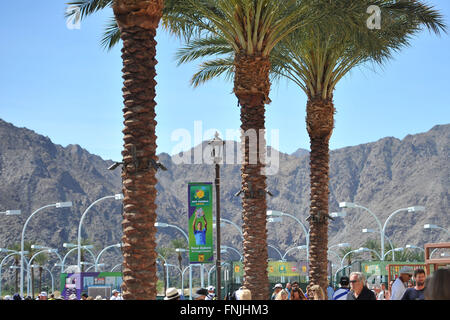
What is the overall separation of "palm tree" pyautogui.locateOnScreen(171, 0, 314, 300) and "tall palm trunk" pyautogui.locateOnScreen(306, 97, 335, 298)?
136 inches

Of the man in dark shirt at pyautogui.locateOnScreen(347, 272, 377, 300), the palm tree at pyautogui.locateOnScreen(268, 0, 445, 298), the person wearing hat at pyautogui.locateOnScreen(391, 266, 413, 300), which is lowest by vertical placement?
the person wearing hat at pyautogui.locateOnScreen(391, 266, 413, 300)

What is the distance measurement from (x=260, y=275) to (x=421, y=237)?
5708 inches

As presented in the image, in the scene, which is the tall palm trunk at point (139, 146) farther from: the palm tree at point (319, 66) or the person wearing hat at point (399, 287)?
the palm tree at point (319, 66)

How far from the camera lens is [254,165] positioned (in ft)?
55.2

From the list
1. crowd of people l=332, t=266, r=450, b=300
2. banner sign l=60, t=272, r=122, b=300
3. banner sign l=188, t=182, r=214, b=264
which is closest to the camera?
crowd of people l=332, t=266, r=450, b=300

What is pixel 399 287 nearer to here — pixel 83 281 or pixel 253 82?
Answer: pixel 253 82

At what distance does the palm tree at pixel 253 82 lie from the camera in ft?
54.1

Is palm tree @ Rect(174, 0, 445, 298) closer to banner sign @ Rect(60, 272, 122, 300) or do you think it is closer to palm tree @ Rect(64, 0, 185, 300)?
palm tree @ Rect(64, 0, 185, 300)

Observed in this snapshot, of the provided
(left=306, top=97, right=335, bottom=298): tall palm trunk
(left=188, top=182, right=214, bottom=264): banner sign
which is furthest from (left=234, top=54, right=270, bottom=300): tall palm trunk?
(left=306, top=97, right=335, bottom=298): tall palm trunk

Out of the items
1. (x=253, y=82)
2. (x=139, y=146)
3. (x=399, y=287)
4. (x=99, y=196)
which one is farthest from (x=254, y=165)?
(x=99, y=196)

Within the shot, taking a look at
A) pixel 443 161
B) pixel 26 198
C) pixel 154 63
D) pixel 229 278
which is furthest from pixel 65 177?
pixel 154 63

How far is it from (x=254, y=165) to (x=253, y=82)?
213cm

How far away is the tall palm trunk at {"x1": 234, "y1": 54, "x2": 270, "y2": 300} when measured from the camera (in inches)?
647

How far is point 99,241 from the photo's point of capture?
502 ft
